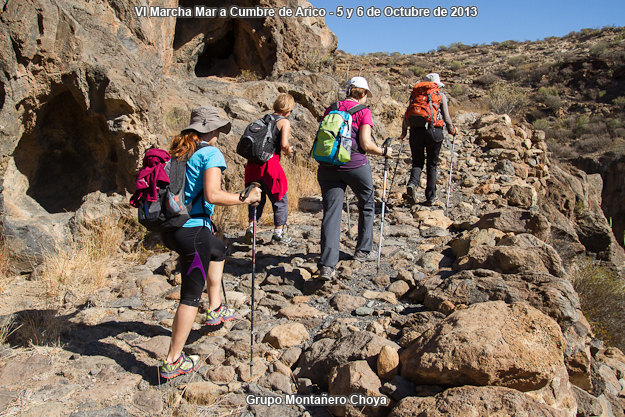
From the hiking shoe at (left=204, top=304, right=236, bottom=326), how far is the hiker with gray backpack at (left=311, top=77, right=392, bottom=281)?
1.08 metres

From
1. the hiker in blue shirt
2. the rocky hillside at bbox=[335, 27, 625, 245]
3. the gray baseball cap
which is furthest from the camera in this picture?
the rocky hillside at bbox=[335, 27, 625, 245]

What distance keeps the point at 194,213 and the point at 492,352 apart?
2.18 m

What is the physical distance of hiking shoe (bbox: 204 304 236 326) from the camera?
3900 millimetres

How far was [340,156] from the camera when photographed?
451 centimetres

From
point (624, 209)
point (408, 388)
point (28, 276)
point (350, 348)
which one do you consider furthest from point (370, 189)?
point (624, 209)

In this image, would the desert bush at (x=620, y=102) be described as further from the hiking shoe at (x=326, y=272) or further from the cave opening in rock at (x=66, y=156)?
the cave opening in rock at (x=66, y=156)

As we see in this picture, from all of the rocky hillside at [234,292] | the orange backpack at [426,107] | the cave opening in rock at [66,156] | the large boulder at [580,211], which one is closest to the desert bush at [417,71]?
the large boulder at [580,211]

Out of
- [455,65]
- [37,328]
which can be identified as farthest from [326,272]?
[455,65]

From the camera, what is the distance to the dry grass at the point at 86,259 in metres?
4.81

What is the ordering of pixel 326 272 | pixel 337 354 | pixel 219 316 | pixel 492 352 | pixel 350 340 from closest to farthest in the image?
A: pixel 492 352 < pixel 337 354 < pixel 350 340 < pixel 219 316 < pixel 326 272

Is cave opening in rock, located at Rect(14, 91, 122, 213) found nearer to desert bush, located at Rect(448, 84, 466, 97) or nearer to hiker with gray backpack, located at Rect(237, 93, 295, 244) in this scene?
hiker with gray backpack, located at Rect(237, 93, 295, 244)

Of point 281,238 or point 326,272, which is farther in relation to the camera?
point 281,238

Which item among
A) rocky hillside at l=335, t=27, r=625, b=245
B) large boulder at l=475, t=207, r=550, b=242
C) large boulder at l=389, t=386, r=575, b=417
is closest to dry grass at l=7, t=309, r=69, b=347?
large boulder at l=389, t=386, r=575, b=417

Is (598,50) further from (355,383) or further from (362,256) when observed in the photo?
(355,383)
